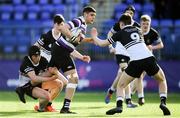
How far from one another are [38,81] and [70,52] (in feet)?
3.09

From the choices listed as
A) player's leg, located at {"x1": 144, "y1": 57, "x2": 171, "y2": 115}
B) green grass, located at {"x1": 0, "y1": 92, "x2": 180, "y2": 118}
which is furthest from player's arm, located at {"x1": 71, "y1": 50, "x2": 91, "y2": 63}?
player's leg, located at {"x1": 144, "y1": 57, "x2": 171, "y2": 115}

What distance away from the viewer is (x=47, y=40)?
15930mm

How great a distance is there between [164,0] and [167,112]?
1565cm

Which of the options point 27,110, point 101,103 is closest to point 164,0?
point 101,103

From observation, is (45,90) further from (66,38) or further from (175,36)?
(175,36)

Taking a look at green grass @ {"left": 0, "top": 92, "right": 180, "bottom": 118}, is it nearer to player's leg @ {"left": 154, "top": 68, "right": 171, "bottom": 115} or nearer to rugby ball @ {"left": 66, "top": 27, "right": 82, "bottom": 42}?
player's leg @ {"left": 154, "top": 68, "right": 171, "bottom": 115}

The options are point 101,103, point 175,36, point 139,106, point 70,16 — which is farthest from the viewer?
point 70,16

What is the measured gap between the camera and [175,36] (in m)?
23.2

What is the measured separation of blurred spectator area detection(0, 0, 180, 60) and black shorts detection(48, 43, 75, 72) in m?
8.73

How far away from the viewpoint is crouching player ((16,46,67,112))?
14.6 m

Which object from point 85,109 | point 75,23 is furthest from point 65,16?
point 75,23

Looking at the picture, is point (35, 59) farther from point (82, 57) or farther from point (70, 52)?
point (82, 57)

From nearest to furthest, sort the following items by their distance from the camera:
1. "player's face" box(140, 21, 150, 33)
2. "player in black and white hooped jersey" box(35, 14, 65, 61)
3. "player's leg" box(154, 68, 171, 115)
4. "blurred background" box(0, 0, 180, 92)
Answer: "player's leg" box(154, 68, 171, 115) → "player in black and white hooped jersey" box(35, 14, 65, 61) → "player's face" box(140, 21, 150, 33) → "blurred background" box(0, 0, 180, 92)

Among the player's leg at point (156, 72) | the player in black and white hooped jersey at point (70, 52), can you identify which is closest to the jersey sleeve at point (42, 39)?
the player in black and white hooped jersey at point (70, 52)
